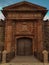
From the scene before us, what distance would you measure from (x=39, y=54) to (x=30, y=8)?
232 inches

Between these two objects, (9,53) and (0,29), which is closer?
(9,53)

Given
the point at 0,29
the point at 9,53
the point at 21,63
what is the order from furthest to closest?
the point at 0,29
the point at 9,53
the point at 21,63

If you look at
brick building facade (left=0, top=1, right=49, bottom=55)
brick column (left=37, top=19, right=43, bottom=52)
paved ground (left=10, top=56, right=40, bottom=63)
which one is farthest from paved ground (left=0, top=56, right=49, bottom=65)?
brick column (left=37, top=19, right=43, bottom=52)

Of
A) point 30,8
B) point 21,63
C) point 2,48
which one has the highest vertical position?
point 30,8

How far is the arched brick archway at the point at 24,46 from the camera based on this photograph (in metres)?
27.0

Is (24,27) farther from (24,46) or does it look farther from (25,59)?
(25,59)

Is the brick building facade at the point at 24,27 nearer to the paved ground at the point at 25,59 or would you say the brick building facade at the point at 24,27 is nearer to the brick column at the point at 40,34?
the brick column at the point at 40,34

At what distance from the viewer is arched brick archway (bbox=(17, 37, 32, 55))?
1064 inches

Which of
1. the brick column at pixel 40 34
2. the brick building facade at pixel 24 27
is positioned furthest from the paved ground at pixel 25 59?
the brick column at pixel 40 34

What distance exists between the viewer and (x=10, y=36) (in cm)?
2662

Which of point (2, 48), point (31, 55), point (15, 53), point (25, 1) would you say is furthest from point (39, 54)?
point (25, 1)

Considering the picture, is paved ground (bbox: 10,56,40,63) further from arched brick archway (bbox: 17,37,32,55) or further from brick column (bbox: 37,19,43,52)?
brick column (bbox: 37,19,43,52)

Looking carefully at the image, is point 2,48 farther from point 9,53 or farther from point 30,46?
point 30,46

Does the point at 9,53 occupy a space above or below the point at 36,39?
below
